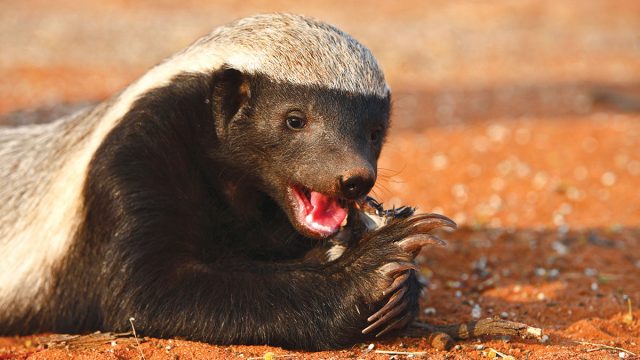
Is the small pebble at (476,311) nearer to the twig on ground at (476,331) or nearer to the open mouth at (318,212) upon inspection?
the twig on ground at (476,331)

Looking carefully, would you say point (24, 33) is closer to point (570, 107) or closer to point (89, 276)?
point (570, 107)

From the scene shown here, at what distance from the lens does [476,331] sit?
456 cm

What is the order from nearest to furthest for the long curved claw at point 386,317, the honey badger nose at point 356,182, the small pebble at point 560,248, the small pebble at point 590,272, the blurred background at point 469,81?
the honey badger nose at point 356,182 → the long curved claw at point 386,317 → the small pebble at point 590,272 → the small pebble at point 560,248 → the blurred background at point 469,81

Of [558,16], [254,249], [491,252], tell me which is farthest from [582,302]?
[558,16]

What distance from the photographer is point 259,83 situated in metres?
4.43

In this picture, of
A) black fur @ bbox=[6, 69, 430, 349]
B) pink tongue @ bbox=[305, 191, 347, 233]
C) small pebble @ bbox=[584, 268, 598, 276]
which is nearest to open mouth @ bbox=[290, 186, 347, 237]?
pink tongue @ bbox=[305, 191, 347, 233]

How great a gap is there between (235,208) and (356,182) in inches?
39.7

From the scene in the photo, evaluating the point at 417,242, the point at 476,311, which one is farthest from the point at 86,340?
the point at 476,311

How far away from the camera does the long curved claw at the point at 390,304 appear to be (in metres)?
4.30

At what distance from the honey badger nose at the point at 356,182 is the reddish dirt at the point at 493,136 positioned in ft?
2.66

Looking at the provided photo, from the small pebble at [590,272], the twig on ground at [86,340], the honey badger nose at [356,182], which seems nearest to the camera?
the honey badger nose at [356,182]

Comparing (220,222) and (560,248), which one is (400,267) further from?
(560,248)

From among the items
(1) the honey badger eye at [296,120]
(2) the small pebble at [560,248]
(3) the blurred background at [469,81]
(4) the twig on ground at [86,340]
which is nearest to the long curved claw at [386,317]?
(1) the honey badger eye at [296,120]

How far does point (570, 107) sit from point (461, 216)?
591cm
